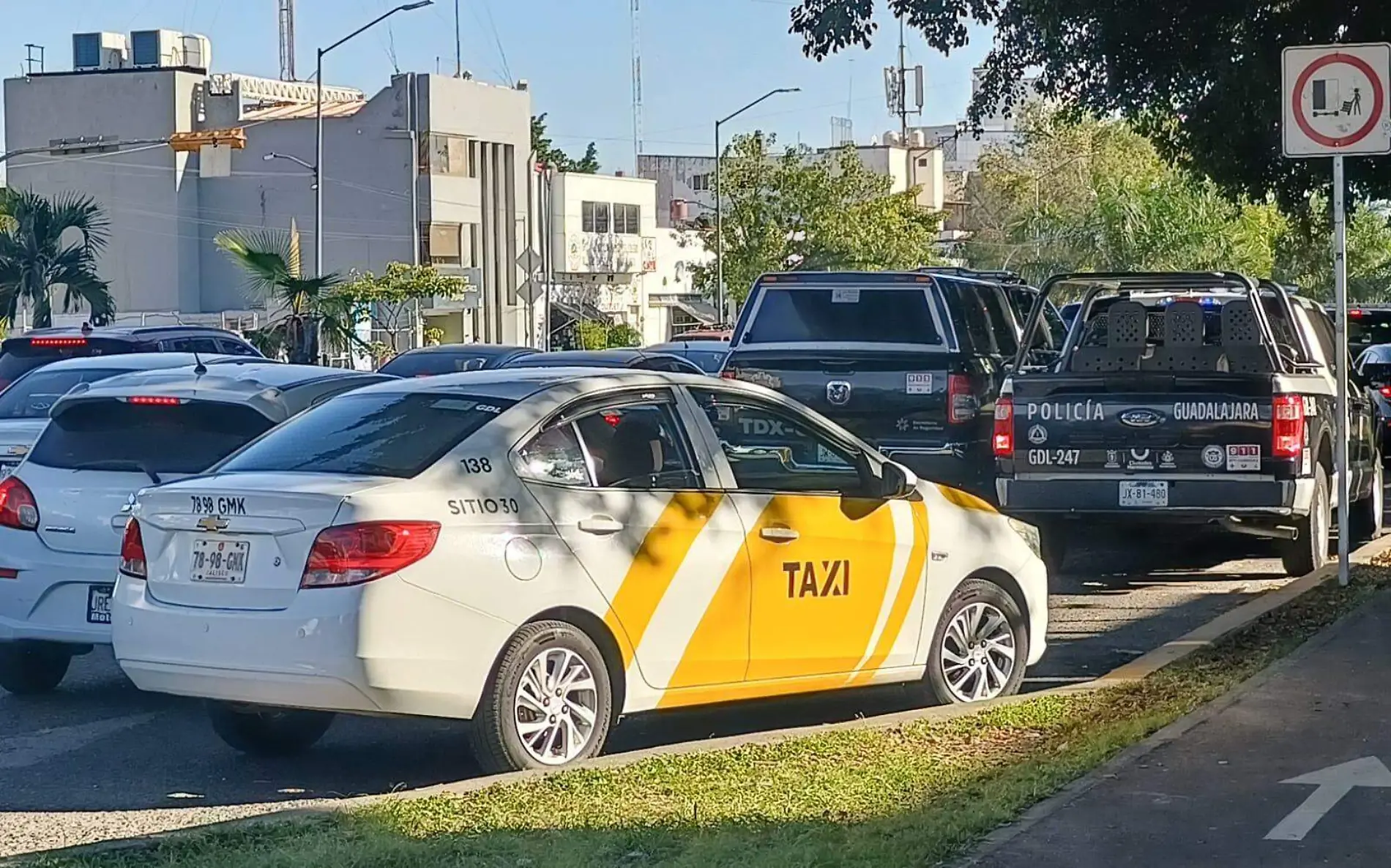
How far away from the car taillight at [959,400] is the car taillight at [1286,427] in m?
2.71

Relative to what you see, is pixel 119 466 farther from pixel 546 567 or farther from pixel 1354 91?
pixel 1354 91

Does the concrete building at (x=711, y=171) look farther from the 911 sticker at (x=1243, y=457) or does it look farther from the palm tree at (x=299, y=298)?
the 911 sticker at (x=1243, y=457)

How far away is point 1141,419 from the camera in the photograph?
1249cm

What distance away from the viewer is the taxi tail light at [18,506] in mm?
9227

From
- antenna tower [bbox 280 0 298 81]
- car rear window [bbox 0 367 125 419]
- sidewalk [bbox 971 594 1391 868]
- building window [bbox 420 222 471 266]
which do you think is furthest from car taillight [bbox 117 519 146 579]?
antenna tower [bbox 280 0 298 81]

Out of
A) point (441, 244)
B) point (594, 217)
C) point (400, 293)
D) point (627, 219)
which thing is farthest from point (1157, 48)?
point (627, 219)

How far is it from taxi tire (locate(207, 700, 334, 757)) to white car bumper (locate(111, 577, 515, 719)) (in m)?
0.74

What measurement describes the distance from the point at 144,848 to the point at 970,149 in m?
126

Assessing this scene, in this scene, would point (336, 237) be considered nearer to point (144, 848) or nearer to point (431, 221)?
point (431, 221)

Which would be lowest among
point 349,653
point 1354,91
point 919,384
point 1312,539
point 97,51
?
point 1312,539

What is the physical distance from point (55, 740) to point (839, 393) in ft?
23.6

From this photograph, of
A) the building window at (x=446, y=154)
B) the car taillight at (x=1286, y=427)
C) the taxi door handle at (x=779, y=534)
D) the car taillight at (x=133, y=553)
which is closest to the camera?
the car taillight at (x=133, y=553)

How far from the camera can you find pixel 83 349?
703 inches

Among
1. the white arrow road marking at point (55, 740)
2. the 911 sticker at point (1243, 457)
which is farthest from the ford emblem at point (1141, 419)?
the white arrow road marking at point (55, 740)
